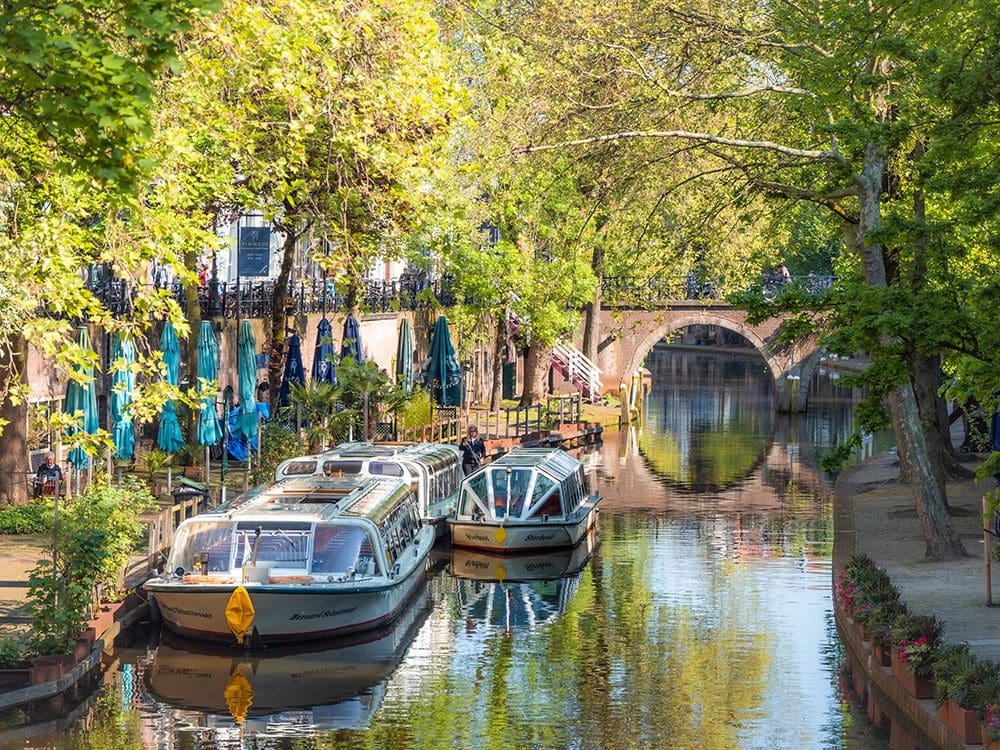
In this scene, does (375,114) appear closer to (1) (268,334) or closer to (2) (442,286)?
(1) (268,334)

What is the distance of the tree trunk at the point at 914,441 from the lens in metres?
28.1

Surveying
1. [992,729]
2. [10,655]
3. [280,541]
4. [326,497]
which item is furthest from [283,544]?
[992,729]

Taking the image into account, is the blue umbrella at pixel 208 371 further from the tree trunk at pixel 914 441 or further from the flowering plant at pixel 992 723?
the flowering plant at pixel 992 723

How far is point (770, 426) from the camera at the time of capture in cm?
7038

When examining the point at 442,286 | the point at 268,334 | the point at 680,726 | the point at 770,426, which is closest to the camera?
the point at 680,726

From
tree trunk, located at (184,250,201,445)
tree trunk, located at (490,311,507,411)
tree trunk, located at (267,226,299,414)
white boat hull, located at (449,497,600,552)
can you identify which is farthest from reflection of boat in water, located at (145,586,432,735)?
tree trunk, located at (490,311,507,411)

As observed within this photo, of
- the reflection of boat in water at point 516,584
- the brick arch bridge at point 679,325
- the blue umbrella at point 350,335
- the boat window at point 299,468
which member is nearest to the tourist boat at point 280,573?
the reflection of boat in water at point 516,584

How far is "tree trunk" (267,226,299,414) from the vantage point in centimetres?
3638

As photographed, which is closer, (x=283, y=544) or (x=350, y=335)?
(x=283, y=544)

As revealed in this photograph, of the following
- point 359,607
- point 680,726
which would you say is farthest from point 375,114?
point 680,726

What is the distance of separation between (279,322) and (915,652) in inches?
851

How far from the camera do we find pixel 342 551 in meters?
25.2

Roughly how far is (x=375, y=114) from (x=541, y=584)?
11.3m

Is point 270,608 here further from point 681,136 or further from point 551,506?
point 551,506
